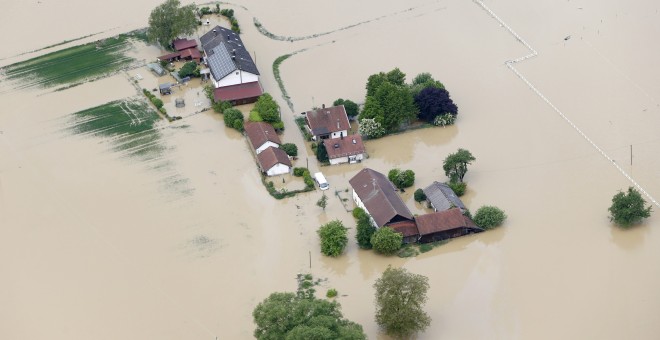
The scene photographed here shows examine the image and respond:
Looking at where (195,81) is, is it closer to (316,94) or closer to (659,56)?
(316,94)

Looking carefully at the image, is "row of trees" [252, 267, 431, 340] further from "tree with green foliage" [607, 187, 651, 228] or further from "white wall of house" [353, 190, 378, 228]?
"tree with green foliage" [607, 187, 651, 228]

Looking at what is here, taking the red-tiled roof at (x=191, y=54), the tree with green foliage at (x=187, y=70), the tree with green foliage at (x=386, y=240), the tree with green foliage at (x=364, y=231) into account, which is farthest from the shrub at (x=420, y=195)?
the red-tiled roof at (x=191, y=54)

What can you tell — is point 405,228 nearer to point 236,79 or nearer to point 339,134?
point 339,134

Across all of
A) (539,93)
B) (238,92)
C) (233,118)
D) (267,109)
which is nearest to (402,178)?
(267,109)

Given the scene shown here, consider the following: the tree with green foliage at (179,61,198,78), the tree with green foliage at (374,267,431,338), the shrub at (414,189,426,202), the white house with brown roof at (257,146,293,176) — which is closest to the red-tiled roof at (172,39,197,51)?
the tree with green foliage at (179,61,198,78)

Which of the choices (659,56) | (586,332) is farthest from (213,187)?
(659,56)

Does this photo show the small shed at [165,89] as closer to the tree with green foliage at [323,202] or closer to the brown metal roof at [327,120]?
the brown metal roof at [327,120]
